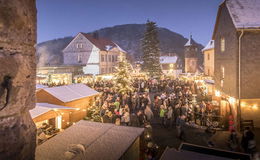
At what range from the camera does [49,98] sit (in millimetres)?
13578

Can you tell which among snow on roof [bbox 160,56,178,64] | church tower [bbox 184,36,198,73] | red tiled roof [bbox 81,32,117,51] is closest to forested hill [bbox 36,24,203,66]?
snow on roof [bbox 160,56,178,64]

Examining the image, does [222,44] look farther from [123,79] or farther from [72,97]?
[72,97]

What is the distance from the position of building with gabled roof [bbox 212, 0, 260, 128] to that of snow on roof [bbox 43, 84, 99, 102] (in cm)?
1092

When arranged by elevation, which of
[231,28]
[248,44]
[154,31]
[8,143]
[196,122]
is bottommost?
[196,122]

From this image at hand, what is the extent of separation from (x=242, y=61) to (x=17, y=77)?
15.0m

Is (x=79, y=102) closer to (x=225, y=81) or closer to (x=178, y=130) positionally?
(x=178, y=130)

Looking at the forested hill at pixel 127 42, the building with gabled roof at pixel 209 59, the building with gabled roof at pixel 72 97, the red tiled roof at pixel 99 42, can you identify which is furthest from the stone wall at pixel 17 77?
the forested hill at pixel 127 42

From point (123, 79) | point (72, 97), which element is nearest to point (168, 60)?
point (123, 79)

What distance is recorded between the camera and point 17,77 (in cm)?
184

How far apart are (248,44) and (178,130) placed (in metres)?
7.74

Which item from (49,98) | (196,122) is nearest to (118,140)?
(49,98)

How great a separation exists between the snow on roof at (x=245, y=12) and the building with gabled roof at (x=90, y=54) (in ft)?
103

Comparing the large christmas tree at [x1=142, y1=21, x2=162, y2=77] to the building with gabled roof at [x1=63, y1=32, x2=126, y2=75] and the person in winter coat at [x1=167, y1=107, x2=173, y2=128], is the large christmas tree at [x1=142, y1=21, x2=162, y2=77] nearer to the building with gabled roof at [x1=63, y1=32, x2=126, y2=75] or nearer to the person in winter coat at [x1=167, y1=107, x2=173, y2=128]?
the building with gabled roof at [x1=63, y1=32, x2=126, y2=75]

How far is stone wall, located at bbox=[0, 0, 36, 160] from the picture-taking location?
1.73 m
